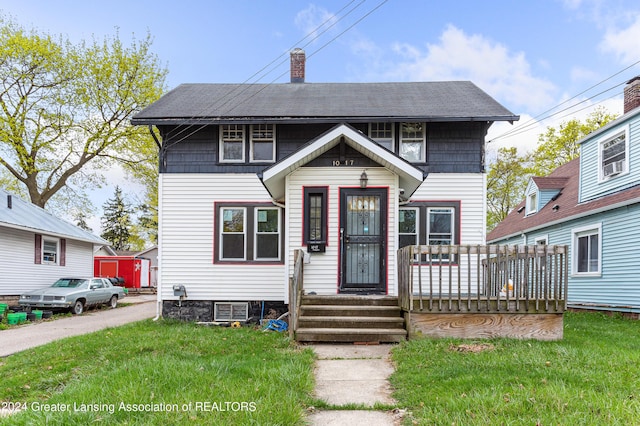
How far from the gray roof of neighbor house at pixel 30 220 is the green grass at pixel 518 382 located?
14193mm

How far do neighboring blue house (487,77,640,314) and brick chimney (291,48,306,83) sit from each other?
9.87 m

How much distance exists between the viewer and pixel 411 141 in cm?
1128

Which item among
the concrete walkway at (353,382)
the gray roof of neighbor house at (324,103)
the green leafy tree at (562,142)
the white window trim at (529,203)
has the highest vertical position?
the green leafy tree at (562,142)

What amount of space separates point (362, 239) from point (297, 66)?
27.3ft

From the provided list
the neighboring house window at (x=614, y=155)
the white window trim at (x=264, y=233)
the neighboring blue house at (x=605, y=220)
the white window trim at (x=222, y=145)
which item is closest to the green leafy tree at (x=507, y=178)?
the neighboring blue house at (x=605, y=220)

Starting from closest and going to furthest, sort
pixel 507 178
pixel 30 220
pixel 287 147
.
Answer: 1. pixel 287 147
2. pixel 30 220
3. pixel 507 178

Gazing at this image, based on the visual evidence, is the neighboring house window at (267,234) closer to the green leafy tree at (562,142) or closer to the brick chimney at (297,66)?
the brick chimney at (297,66)

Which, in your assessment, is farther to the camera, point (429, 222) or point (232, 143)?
point (232, 143)

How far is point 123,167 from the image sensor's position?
24672 millimetres

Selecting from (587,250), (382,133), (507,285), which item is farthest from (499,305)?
(587,250)

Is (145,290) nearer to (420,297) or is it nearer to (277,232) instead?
(277,232)

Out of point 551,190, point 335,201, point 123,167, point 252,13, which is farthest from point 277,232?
point 123,167

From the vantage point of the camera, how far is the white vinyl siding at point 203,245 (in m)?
11.0

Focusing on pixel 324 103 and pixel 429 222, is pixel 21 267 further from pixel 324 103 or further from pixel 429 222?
pixel 429 222
